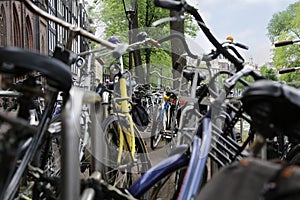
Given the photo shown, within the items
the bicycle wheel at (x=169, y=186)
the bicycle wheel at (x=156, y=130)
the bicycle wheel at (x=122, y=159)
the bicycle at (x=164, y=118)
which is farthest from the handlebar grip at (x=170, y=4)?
the bicycle at (x=164, y=118)

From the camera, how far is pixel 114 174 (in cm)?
295

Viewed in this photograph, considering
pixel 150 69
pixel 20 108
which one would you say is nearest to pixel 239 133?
pixel 150 69

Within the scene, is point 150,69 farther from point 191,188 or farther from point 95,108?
point 191,188

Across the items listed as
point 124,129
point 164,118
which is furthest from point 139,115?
point 164,118

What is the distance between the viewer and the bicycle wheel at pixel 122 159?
2910mm

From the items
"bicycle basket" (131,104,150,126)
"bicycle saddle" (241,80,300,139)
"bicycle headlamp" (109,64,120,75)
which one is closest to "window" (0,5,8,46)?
"bicycle basket" (131,104,150,126)

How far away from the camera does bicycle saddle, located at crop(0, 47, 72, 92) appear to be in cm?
94

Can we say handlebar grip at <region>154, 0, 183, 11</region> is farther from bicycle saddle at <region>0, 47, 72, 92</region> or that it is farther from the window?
the window

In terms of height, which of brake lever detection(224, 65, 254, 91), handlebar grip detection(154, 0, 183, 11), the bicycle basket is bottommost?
the bicycle basket

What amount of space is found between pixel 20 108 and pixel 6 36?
11981 mm

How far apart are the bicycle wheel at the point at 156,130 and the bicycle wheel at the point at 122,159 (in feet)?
6.44

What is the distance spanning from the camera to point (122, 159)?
121 inches

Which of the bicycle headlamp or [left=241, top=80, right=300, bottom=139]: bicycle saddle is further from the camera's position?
the bicycle headlamp

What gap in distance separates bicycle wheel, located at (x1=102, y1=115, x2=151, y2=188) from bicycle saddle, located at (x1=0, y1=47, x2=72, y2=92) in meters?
1.85
